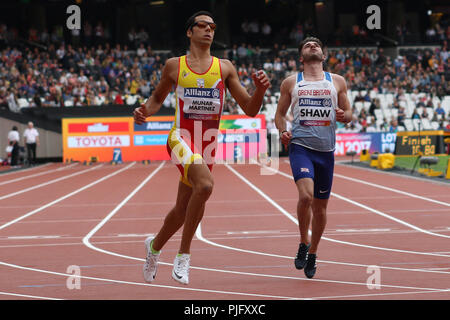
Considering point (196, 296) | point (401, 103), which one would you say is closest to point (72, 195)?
point (196, 296)

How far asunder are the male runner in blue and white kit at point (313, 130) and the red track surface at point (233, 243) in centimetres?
54

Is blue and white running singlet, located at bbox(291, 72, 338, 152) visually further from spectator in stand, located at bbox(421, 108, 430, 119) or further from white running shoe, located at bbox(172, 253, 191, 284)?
spectator in stand, located at bbox(421, 108, 430, 119)

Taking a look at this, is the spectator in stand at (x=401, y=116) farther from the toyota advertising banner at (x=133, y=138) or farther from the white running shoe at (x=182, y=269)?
the white running shoe at (x=182, y=269)

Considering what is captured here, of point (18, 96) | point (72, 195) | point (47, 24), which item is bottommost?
point (72, 195)

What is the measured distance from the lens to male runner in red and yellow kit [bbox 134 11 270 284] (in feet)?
22.0

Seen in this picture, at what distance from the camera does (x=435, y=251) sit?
8820 millimetres

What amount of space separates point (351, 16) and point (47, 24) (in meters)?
20.6

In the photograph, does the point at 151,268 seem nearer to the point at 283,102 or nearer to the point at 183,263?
the point at 183,263

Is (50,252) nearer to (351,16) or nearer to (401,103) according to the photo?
(401,103)

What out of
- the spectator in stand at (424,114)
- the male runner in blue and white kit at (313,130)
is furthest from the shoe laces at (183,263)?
the spectator in stand at (424,114)

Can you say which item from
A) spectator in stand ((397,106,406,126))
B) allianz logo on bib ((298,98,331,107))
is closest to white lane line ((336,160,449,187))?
spectator in stand ((397,106,406,126))

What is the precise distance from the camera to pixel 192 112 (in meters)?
6.82

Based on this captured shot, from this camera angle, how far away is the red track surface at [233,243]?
668cm

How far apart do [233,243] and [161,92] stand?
344 cm
